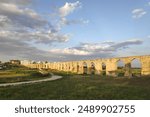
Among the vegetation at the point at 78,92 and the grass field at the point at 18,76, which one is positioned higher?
the grass field at the point at 18,76

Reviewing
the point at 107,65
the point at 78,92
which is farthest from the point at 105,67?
the point at 78,92

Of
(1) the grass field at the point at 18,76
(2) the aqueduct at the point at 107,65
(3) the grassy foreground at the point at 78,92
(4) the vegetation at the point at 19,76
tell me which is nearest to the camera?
(3) the grassy foreground at the point at 78,92

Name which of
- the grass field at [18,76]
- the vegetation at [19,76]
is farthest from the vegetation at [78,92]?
the vegetation at [19,76]

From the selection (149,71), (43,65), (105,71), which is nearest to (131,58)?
(149,71)

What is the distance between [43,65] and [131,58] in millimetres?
108646

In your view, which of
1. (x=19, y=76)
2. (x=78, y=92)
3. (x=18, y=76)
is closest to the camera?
(x=78, y=92)

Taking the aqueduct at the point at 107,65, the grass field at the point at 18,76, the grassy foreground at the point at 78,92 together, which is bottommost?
the grassy foreground at the point at 78,92

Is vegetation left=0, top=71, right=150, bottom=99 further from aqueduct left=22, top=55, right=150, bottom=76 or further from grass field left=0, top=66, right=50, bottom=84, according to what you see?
aqueduct left=22, top=55, right=150, bottom=76

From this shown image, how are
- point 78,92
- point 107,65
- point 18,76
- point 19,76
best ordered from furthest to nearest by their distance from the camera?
point 107,65
point 19,76
point 18,76
point 78,92

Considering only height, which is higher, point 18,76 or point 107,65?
point 107,65

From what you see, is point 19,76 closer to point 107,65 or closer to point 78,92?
point 107,65

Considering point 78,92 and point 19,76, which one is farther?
point 19,76

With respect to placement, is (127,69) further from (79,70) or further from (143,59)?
(79,70)

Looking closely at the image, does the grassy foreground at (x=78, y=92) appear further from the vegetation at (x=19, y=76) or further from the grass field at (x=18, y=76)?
the vegetation at (x=19, y=76)
